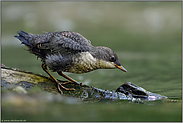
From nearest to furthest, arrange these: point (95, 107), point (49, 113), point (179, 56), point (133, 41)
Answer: point (49, 113)
point (95, 107)
point (179, 56)
point (133, 41)

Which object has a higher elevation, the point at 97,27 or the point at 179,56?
the point at 97,27

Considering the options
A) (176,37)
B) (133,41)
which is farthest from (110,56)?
(176,37)

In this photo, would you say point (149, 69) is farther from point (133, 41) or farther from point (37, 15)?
point (37, 15)

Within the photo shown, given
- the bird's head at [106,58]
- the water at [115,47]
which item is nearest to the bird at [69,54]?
the bird's head at [106,58]

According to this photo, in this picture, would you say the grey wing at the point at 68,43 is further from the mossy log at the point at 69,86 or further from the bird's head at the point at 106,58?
the mossy log at the point at 69,86

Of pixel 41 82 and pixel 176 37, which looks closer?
pixel 41 82

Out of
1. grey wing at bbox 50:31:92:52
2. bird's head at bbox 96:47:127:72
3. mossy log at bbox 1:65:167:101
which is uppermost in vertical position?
grey wing at bbox 50:31:92:52

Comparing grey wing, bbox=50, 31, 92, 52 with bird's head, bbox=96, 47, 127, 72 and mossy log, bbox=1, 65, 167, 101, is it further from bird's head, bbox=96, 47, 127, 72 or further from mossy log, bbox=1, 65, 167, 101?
mossy log, bbox=1, 65, 167, 101

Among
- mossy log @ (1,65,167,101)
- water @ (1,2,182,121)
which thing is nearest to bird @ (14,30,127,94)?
mossy log @ (1,65,167,101)
